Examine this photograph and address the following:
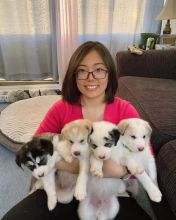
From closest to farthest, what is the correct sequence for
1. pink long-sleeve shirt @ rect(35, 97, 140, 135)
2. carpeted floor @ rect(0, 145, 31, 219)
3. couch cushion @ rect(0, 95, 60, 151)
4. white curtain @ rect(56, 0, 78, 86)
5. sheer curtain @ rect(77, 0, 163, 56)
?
1. pink long-sleeve shirt @ rect(35, 97, 140, 135)
2. carpeted floor @ rect(0, 145, 31, 219)
3. couch cushion @ rect(0, 95, 60, 151)
4. white curtain @ rect(56, 0, 78, 86)
5. sheer curtain @ rect(77, 0, 163, 56)

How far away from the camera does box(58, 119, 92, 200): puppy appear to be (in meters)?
0.93

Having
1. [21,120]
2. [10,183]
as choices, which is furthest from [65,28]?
[10,183]

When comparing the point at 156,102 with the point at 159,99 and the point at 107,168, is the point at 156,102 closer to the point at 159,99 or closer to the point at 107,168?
the point at 159,99

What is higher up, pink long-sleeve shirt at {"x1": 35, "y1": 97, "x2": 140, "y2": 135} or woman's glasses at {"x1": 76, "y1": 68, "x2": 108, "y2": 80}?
woman's glasses at {"x1": 76, "y1": 68, "x2": 108, "y2": 80}

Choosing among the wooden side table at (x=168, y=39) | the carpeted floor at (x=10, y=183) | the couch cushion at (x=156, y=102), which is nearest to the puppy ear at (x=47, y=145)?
the couch cushion at (x=156, y=102)

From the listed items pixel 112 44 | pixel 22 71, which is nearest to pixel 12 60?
pixel 22 71

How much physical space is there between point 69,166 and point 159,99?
955 millimetres

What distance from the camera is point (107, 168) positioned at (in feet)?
3.21

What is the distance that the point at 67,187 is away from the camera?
106 cm

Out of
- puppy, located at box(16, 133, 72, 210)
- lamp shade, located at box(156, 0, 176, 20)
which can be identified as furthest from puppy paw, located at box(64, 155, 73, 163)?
lamp shade, located at box(156, 0, 176, 20)

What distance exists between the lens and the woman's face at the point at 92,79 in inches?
42.4

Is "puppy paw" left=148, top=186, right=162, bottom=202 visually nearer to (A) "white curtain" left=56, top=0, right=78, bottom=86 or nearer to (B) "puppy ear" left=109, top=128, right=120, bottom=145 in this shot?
(B) "puppy ear" left=109, top=128, right=120, bottom=145

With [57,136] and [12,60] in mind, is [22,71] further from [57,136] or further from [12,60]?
[57,136]

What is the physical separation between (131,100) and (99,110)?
24.6 inches
